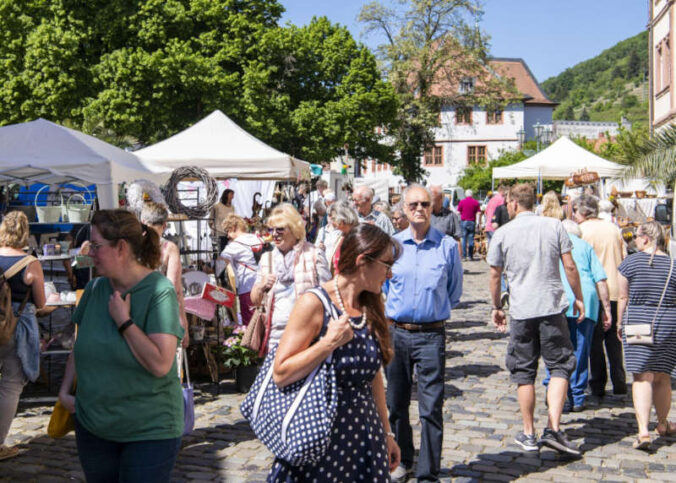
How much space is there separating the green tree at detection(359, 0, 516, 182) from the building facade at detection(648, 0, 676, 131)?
16.3 metres

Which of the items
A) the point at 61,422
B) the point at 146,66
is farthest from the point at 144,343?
the point at 146,66

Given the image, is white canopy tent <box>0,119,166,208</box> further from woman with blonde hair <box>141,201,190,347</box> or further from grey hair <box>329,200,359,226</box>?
woman with blonde hair <box>141,201,190,347</box>

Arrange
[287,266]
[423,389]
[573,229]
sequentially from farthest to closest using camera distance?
[573,229] → [287,266] → [423,389]

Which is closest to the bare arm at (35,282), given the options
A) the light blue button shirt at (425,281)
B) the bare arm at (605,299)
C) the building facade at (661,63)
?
the light blue button shirt at (425,281)

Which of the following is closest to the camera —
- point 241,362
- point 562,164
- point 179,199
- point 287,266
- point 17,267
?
point 17,267

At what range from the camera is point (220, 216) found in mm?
13195

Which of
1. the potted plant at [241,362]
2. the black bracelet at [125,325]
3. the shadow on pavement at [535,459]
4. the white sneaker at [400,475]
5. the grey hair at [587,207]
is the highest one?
the grey hair at [587,207]

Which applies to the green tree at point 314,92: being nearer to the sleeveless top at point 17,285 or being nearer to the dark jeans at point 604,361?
the dark jeans at point 604,361

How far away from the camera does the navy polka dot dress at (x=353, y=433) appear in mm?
2764

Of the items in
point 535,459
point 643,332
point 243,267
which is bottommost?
point 535,459

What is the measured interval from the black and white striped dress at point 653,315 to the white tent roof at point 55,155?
6.34 meters

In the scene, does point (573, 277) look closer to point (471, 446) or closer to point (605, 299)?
point (605, 299)

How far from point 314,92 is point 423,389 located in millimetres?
31090

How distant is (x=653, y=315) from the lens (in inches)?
229
